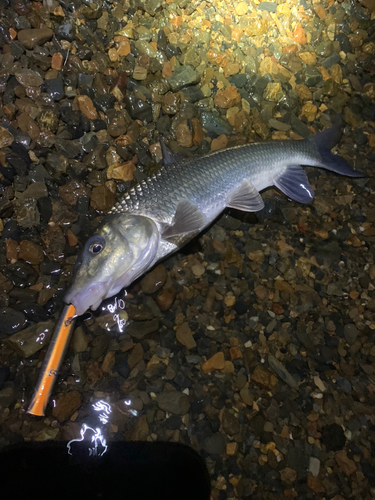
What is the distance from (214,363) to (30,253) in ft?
6.63

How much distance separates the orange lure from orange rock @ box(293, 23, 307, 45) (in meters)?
5.02

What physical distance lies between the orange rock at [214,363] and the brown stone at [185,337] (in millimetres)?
197

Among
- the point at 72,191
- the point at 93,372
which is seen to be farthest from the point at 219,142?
the point at 93,372

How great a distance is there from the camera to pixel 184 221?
286 cm

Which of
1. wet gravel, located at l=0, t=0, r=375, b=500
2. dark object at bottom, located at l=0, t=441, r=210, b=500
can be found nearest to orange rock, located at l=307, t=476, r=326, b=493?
wet gravel, located at l=0, t=0, r=375, b=500

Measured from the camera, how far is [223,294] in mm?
3189

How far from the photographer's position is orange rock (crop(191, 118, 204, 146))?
3.78 m

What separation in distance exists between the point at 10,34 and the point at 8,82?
0.68 m

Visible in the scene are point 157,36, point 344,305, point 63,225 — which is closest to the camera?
point 63,225

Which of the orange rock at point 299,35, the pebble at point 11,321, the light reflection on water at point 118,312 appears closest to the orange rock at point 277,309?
the light reflection on water at point 118,312

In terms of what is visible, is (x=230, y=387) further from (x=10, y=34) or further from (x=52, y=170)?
(x=10, y=34)

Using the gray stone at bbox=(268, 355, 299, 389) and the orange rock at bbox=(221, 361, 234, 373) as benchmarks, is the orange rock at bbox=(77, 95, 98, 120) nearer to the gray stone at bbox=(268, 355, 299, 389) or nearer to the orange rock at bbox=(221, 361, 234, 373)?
the orange rock at bbox=(221, 361, 234, 373)

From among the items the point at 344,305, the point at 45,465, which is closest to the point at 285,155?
the point at 344,305

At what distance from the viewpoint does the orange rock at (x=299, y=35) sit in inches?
184
